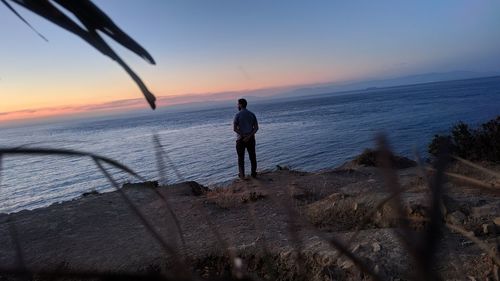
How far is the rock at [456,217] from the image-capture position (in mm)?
7023

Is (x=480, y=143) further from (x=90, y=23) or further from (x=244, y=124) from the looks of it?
(x=90, y=23)

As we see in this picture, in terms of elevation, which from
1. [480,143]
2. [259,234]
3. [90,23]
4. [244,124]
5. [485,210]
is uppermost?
[90,23]

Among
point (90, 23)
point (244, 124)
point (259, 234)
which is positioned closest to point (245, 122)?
point (244, 124)

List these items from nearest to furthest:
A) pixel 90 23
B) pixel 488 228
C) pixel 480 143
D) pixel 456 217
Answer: pixel 90 23
pixel 488 228
pixel 456 217
pixel 480 143

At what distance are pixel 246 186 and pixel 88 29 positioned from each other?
1299 centimetres

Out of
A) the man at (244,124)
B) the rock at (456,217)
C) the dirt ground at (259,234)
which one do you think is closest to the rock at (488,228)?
the dirt ground at (259,234)

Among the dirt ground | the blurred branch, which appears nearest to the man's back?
the dirt ground

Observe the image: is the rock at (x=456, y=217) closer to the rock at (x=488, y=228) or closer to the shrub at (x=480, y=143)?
the rock at (x=488, y=228)

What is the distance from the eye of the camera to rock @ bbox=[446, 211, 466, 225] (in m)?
7.02

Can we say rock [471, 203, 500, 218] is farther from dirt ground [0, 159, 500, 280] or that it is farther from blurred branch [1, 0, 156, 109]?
blurred branch [1, 0, 156, 109]

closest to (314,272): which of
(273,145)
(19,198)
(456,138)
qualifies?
(456,138)

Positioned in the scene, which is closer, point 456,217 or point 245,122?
point 456,217

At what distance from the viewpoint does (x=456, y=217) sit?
7379 millimetres

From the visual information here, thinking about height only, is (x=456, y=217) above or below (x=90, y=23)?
below
